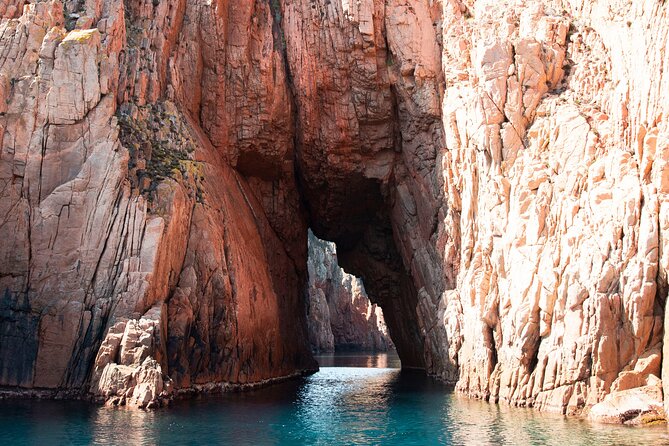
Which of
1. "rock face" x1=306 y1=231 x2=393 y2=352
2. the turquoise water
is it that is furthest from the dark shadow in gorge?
"rock face" x1=306 y1=231 x2=393 y2=352

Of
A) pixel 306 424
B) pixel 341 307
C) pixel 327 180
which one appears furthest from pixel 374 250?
pixel 341 307

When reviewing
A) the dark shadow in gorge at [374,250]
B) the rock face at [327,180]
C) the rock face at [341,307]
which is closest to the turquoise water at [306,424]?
the rock face at [327,180]

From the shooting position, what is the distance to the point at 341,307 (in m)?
115

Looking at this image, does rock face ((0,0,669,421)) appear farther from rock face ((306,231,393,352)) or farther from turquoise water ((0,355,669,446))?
rock face ((306,231,393,352))

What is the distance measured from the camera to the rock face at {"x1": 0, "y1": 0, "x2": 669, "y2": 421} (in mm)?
31953

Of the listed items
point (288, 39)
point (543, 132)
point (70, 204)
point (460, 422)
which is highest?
point (288, 39)

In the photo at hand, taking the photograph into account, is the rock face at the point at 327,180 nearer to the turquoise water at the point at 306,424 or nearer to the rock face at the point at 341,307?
the turquoise water at the point at 306,424

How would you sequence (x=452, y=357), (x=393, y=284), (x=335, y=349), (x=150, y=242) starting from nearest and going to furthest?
(x=150, y=242), (x=452, y=357), (x=393, y=284), (x=335, y=349)

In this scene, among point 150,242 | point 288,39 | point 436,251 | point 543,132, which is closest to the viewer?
point 543,132

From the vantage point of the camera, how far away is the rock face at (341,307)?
10794cm

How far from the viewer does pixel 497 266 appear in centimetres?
3872

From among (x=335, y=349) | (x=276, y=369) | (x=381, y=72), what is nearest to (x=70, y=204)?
(x=276, y=369)

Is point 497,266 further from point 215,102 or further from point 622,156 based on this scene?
point 215,102

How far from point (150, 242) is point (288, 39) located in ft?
68.1
